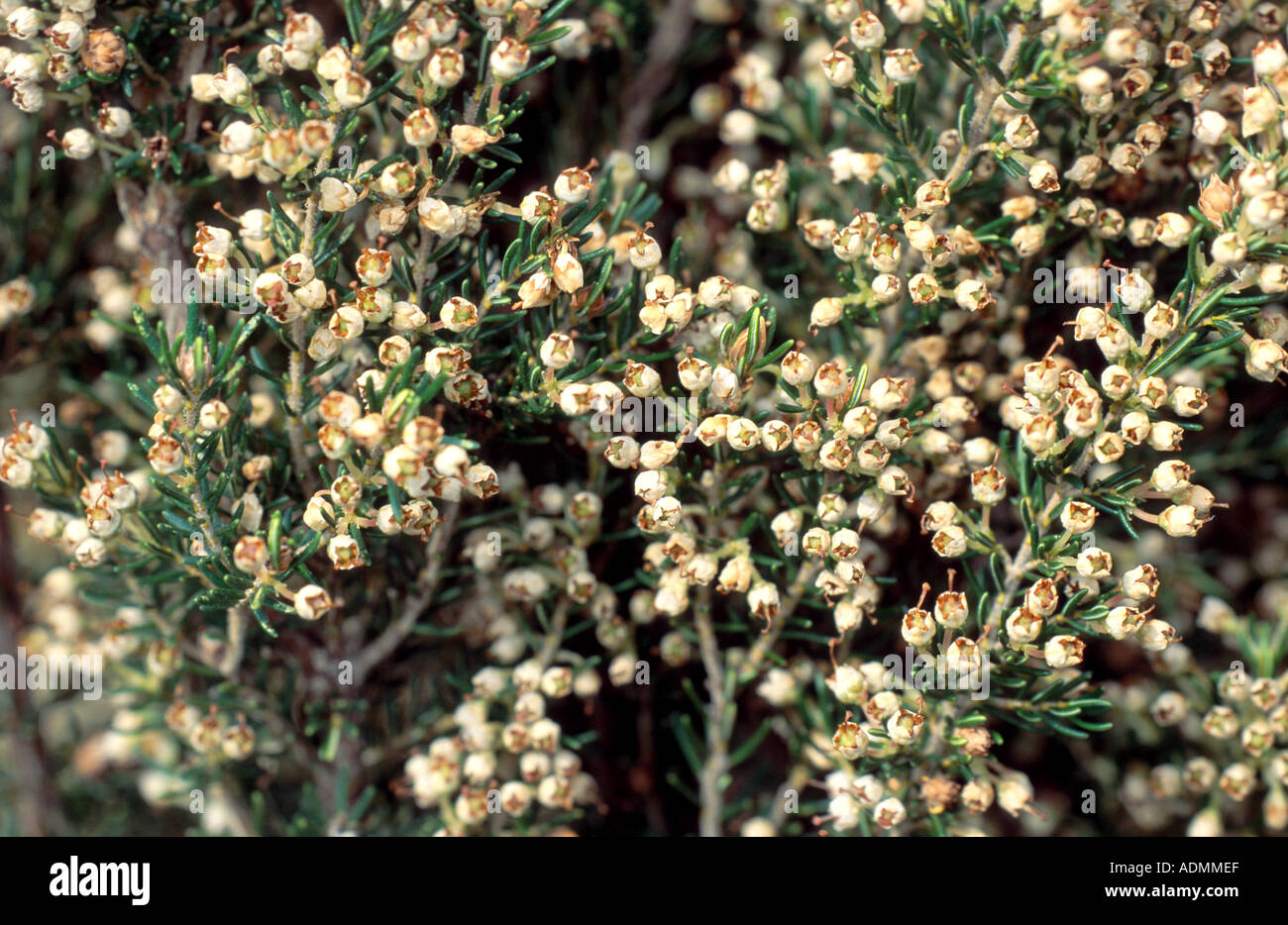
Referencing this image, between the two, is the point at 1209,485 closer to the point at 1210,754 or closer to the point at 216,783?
the point at 1210,754

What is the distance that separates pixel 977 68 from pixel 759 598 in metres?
0.69

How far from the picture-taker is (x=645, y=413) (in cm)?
127

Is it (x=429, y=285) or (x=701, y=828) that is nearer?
(x=429, y=285)

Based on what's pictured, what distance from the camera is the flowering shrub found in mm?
1139

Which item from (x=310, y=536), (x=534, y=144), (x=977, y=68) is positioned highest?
(x=534, y=144)

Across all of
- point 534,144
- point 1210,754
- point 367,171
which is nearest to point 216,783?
point 367,171

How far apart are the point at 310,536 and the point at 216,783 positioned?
25.1 inches

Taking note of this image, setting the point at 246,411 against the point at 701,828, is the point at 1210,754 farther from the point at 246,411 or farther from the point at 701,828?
the point at 246,411

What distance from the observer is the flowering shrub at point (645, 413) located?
1.14 metres
